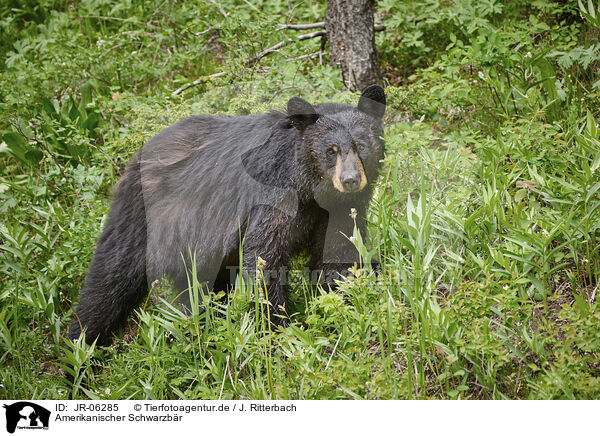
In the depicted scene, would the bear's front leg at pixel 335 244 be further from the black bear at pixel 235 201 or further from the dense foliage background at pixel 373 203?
the dense foliage background at pixel 373 203

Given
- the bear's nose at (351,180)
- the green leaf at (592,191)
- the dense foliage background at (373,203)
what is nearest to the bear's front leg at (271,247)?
the dense foliage background at (373,203)

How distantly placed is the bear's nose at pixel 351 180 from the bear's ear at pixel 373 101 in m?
0.50

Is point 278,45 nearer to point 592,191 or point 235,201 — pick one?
point 235,201

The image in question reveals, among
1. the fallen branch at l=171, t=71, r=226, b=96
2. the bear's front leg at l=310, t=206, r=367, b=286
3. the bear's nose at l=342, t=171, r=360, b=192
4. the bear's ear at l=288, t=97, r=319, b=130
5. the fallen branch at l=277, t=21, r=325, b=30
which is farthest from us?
the fallen branch at l=277, t=21, r=325, b=30

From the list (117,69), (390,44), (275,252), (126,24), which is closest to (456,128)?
(390,44)

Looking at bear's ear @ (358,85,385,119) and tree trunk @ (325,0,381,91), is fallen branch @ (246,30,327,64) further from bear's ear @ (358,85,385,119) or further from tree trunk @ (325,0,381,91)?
bear's ear @ (358,85,385,119)

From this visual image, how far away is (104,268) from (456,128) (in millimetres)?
3073

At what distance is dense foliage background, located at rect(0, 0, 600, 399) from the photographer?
2.58 meters

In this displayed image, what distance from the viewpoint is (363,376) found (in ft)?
8.20

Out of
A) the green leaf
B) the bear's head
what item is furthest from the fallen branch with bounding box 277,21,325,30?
the green leaf

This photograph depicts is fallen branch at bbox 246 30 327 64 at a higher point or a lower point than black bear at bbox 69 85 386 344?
higher
